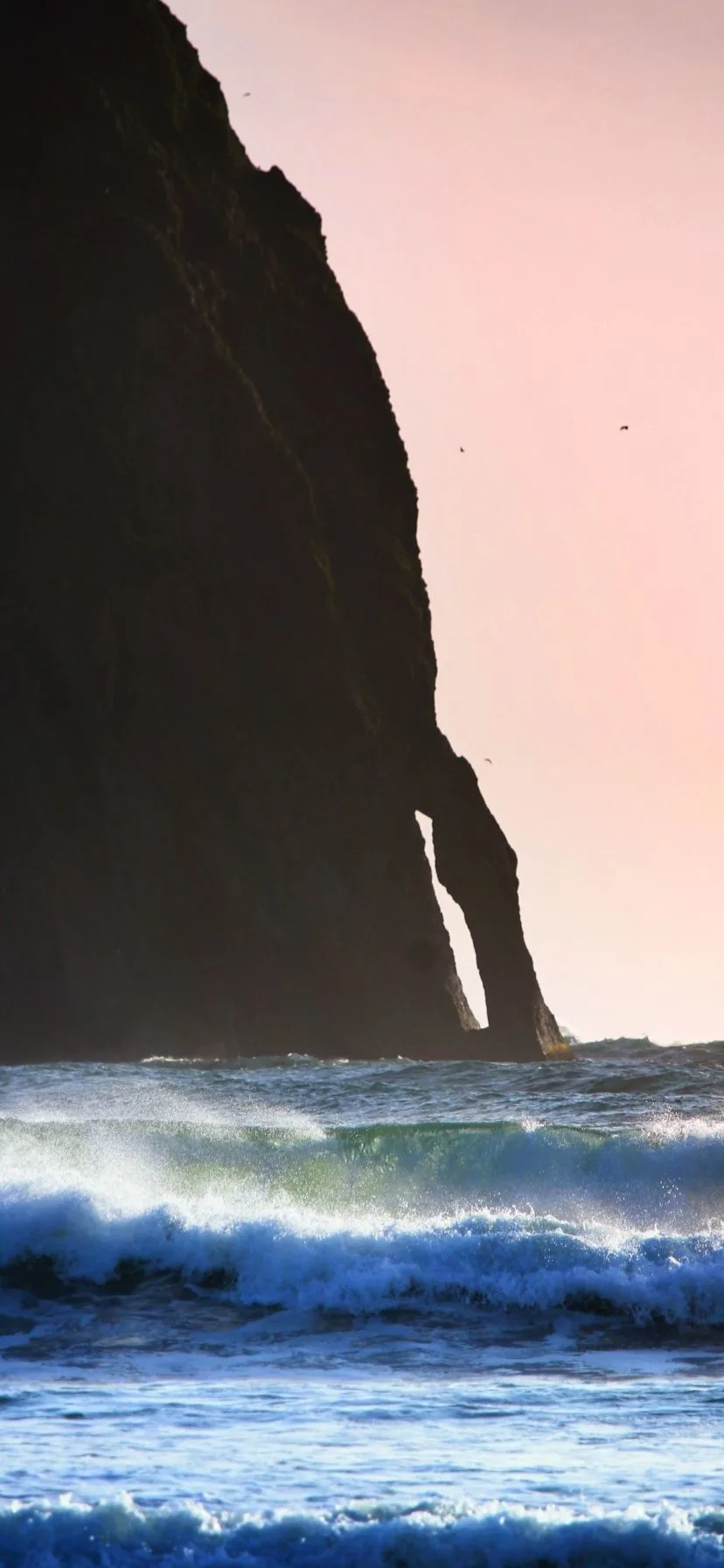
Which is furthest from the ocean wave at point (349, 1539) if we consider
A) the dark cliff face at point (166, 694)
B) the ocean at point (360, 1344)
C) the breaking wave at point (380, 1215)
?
the dark cliff face at point (166, 694)

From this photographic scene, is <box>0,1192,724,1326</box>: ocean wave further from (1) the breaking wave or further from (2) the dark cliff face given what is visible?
(2) the dark cliff face

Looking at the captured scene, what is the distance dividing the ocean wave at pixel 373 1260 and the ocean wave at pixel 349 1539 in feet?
15.3

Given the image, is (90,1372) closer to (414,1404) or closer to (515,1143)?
(414,1404)

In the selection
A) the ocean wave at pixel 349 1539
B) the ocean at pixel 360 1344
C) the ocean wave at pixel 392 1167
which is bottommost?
the ocean wave at pixel 349 1539

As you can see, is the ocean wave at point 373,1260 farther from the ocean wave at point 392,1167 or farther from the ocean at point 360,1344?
the ocean wave at point 392,1167

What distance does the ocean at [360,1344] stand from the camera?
6.27 meters

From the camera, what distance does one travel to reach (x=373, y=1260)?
453 inches

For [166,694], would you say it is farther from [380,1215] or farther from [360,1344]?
[360,1344]

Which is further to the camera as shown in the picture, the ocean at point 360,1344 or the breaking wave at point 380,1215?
the breaking wave at point 380,1215

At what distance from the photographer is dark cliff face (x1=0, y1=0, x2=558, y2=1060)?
45.9m

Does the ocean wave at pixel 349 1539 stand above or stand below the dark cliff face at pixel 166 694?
below

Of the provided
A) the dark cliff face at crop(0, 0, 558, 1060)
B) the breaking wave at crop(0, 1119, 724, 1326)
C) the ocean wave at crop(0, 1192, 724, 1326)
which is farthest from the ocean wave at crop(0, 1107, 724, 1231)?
the dark cliff face at crop(0, 0, 558, 1060)

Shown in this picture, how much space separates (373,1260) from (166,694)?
36484 mm

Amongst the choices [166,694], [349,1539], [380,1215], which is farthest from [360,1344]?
[166,694]
